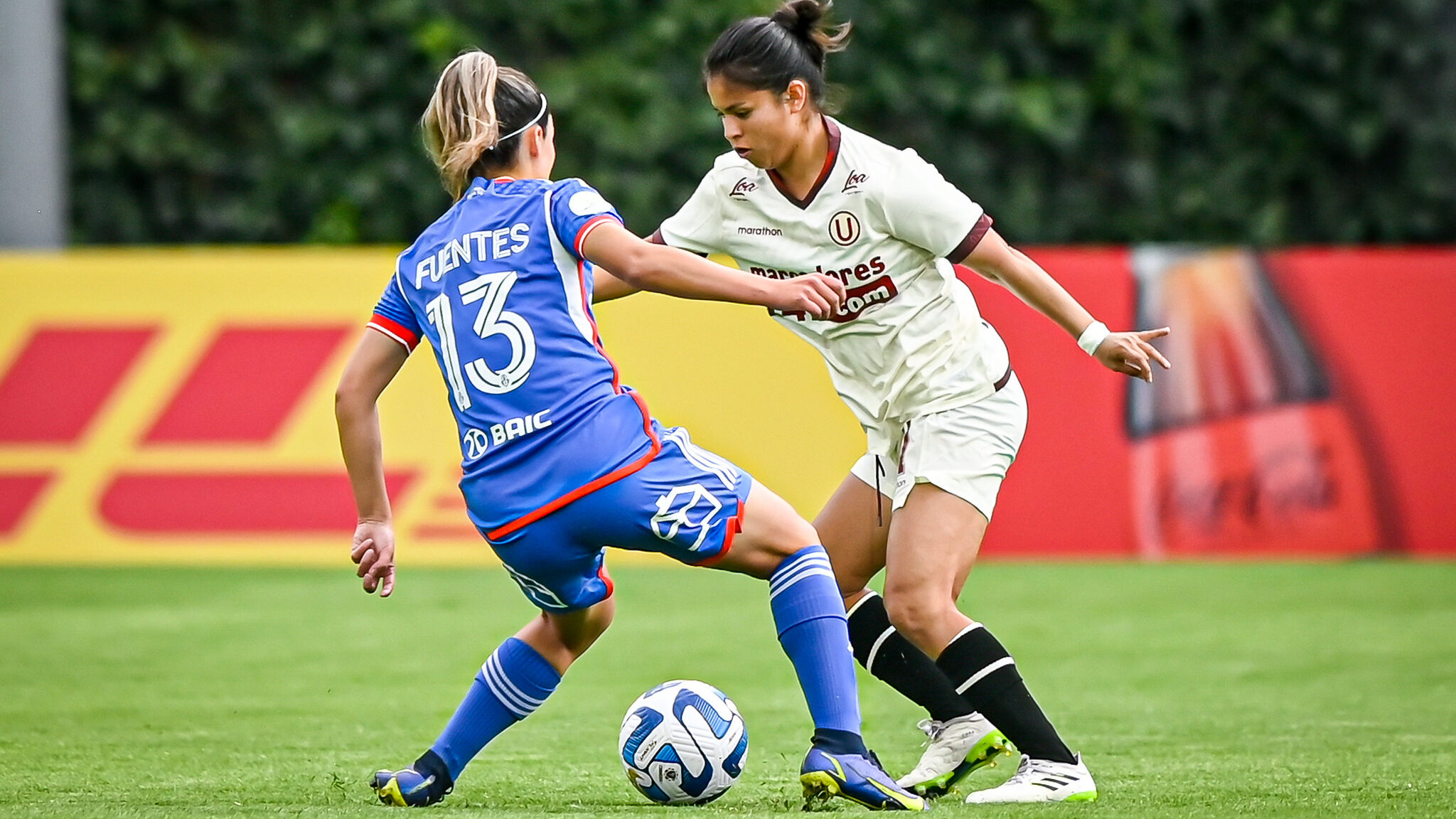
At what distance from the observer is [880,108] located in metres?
15.6

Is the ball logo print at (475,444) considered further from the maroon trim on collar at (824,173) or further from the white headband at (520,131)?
the maroon trim on collar at (824,173)

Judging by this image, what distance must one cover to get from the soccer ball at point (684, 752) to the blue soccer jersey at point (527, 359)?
63cm

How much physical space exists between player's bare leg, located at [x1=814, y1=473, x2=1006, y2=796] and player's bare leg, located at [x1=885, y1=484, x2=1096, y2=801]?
0.87 feet

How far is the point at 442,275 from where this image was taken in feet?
13.4

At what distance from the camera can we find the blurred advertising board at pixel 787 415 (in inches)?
410

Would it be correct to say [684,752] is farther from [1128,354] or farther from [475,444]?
[1128,354]

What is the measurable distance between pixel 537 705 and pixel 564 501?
0.71 meters

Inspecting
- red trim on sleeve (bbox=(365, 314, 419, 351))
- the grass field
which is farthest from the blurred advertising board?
red trim on sleeve (bbox=(365, 314, 419, 351))

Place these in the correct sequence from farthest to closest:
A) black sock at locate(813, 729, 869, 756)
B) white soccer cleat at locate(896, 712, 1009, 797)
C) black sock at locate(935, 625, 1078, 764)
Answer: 1. white soccer cleat at locate(896, 712, 1009, 797)
2. black sock at locate(935, 625, 1078, 764)
3. black sock at locate(813, 729, 869, 756)

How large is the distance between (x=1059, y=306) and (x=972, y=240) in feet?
0.87

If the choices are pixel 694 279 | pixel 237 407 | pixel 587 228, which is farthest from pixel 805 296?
pixel 237 407

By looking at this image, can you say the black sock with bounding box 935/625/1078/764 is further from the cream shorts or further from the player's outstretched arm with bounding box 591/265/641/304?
the player's outstretched arm with bounding box 591/265/641/304

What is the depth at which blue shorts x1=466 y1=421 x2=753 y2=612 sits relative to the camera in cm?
396

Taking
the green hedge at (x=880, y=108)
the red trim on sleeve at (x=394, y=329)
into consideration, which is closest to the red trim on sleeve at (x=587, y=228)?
the red trim on sleeve at (x=394, y=329)
